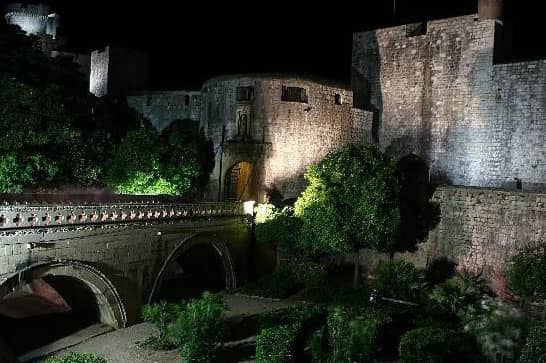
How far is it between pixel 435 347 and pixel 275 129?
1686cm

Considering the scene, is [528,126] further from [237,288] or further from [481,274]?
[237,288]

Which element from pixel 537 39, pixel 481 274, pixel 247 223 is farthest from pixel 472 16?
pixel 247 223

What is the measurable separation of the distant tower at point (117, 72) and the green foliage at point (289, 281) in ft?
71.2

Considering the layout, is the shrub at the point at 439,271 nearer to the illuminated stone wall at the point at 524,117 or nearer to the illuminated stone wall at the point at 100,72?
the illuminated stone wall at the point at 524,117

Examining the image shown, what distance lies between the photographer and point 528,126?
1133 inches

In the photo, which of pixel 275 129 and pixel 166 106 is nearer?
pixel 275 129

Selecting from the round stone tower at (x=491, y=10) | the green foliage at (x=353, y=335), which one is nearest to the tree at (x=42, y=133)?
the green foliage at (x=353, y=335)

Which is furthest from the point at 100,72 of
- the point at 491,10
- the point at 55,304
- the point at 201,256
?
the point at 491,10

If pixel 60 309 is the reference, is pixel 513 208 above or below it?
above

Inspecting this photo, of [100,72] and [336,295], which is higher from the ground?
[100,72]

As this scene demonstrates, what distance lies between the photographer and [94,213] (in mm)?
20469

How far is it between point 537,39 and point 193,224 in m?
24.1

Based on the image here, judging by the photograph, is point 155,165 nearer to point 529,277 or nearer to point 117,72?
point 117,72

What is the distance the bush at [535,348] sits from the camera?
1676 cm
